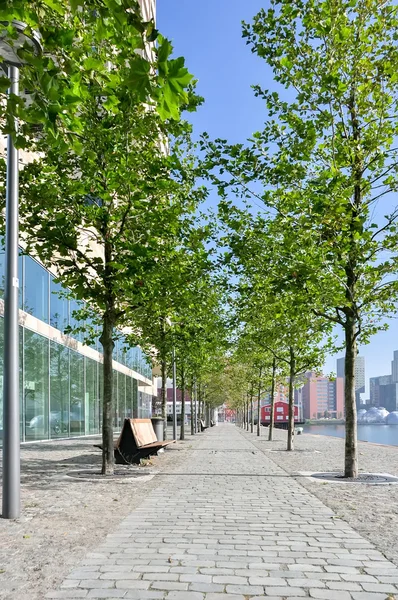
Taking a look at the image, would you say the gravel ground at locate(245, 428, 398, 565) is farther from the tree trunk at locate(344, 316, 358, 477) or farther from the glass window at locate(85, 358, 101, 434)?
the glass window at locate(85, 358, 101, 434)

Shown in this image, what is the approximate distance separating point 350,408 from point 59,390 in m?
17.6

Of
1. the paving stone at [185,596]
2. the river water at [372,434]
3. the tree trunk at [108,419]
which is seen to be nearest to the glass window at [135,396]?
the river water at [372,434]

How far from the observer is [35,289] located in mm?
24500

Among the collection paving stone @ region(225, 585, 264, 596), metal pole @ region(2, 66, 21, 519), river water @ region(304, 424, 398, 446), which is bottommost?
river water @ region(304, 424, 398, 446)

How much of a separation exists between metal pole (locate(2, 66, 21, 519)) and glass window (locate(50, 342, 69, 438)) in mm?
18973

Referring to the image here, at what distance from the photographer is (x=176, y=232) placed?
13000 millimetres

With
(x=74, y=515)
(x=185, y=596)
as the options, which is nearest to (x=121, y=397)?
(x=74, y=515)

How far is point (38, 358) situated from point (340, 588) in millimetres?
21190

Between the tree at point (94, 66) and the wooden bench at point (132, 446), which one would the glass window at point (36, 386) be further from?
the tree at point (94, 66)

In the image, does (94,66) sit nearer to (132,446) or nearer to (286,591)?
(286,591)

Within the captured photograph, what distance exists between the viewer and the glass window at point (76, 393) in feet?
98.6

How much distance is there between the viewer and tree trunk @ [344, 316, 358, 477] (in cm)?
1234

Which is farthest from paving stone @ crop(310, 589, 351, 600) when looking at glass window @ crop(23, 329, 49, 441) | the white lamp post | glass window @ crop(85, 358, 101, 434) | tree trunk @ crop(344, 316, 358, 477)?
glass window @ crop(85, 358, 101, 434)

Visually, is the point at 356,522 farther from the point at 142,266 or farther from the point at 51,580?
the point at 142,266
